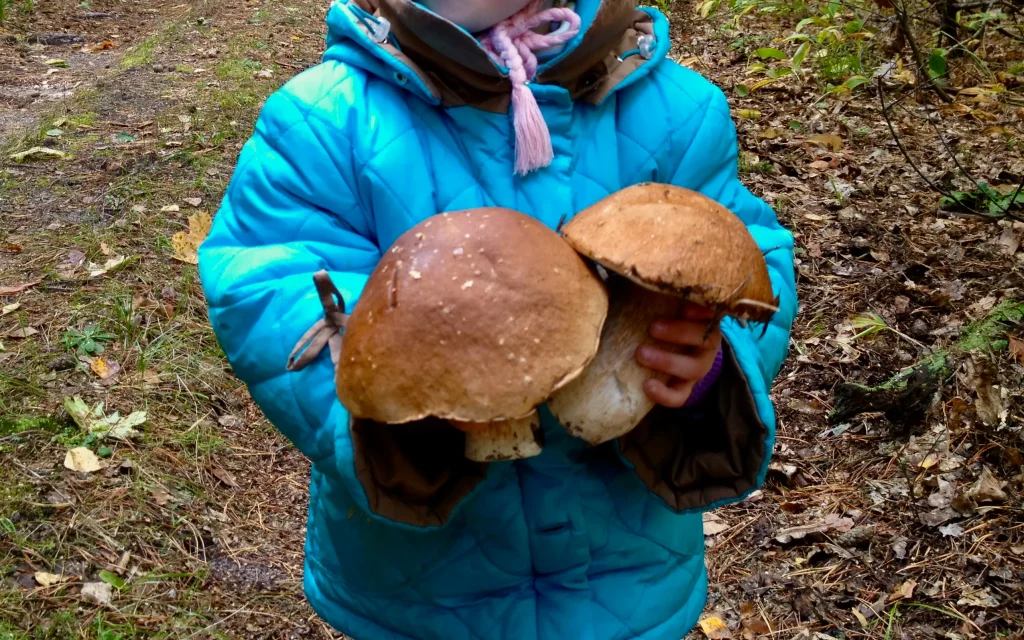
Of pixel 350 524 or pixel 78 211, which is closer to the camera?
pixel 350 524

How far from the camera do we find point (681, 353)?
1.33m

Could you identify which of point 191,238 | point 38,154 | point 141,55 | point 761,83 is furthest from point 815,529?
point 141,55

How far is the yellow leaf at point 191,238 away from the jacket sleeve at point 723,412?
3.39m

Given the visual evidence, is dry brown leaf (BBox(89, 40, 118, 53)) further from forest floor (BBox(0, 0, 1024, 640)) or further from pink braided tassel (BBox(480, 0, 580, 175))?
pink braided tassel (BBox(480, 0, 580, 175))

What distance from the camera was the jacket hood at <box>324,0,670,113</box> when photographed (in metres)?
1.65

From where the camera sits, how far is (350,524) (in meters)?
1.86

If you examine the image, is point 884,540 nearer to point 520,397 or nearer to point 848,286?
point 848,286

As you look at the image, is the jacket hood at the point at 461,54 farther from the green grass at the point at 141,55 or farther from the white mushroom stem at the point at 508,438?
the green grass at the point at 141,55

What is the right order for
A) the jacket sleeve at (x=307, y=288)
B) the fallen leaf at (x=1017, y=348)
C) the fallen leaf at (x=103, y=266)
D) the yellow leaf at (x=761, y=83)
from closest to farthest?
the jacket sleeve at (x=307, y=288)
the fallen leaf at (x=1017, y=348)
the fallen leaf at (x=103, y=266)
the yellow leaf at (x=761, y=83)

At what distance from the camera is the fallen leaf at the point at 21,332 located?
13.0 feet

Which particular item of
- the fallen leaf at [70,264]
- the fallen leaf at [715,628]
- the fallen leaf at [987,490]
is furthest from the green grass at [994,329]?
the fallen leaf at [70,264]

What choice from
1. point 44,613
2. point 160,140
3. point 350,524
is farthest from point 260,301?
point 160,140

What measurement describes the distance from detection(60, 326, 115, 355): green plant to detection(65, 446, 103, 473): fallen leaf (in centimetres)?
67

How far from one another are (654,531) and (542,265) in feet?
3.16
